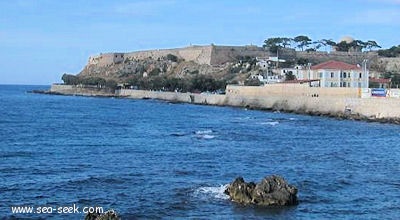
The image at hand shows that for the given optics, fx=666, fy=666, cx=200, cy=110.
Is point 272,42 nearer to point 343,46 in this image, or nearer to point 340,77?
point 343,46

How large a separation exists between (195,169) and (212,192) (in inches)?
186

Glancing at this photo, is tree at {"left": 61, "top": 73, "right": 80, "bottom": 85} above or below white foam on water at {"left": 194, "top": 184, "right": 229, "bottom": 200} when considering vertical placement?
above

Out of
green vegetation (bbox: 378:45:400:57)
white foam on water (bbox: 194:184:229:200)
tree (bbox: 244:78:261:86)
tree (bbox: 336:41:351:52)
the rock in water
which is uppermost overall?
tree (bbox: 336:41:351:52)

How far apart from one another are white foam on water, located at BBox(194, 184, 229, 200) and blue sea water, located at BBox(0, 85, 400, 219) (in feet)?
0.09

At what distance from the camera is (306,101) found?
61656mm

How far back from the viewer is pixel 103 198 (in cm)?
1792

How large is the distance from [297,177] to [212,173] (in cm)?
288

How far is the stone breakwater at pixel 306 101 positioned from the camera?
4966cm

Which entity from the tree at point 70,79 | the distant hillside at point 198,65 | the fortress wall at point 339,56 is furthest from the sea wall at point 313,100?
the tree at point 70,79

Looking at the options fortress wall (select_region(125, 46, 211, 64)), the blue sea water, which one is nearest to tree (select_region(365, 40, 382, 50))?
fortress wall (select_region(125, 46, 211, 64))

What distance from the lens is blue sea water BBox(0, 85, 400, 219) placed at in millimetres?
17048

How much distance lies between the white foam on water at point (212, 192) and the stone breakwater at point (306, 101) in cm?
2971

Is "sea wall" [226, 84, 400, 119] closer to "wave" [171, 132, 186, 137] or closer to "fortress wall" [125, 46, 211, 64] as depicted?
"wave" [171, 132, 186, 137]

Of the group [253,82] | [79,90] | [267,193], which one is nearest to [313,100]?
[253,82]
